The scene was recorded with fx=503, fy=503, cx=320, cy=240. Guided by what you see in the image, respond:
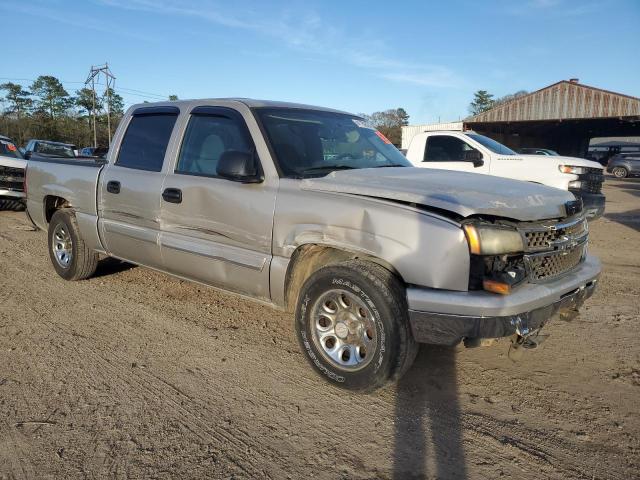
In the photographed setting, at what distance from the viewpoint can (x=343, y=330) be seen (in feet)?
10.8

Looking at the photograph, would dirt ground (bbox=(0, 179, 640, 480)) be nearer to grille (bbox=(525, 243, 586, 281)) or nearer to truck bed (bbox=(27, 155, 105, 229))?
grille (bbox=(525, 243, 586, 281))

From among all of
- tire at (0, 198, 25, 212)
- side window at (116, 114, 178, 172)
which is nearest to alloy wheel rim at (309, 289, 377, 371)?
side window at (116, 114, 178, 172)

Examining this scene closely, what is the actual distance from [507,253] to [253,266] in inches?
69.7

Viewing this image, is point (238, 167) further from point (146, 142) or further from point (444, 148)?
point (444, 148)

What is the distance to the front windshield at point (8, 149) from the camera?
11.8 meters

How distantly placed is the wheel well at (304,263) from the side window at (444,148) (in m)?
7.00

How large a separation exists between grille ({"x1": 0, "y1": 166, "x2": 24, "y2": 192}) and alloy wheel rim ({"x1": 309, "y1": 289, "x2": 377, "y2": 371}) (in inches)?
411

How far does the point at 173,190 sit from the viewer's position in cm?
A: 419

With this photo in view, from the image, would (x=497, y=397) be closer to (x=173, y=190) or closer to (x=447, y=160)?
(x=173, y=190)

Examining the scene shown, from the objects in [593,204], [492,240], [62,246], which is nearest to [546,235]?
[492,240]

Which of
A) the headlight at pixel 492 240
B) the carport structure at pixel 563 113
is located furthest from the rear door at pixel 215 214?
the carport structure at pixel 563 113

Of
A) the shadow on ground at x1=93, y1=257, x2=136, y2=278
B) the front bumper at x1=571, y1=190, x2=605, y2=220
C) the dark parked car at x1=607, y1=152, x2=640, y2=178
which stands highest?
the dark parked car at x1=607, y1=152, x2=640, y2=178

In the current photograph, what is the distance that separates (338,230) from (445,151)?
7.35m

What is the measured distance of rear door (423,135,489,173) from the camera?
9719mm
